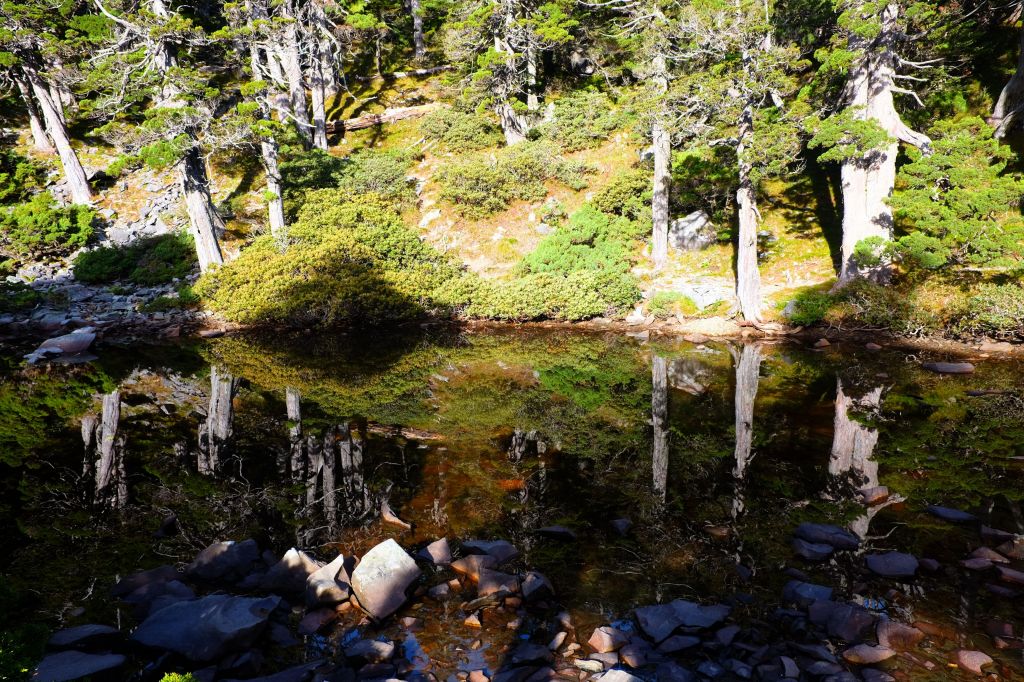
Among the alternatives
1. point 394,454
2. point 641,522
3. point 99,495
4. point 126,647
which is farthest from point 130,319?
point 641,522

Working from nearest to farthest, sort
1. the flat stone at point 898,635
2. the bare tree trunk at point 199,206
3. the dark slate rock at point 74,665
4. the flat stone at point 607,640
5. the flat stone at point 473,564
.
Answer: the dark slate rock at point 74,665 < the flat stone at point 898,635 < the flat stone at point 607,640 < the flat stone at point 473,564 < the bare tree trunk at point 199,206

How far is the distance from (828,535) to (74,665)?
6929 mm

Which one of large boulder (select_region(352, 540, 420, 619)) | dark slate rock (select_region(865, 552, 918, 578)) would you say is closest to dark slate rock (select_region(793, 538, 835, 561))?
dark slate rock (select_region(865, 552, 918, 578))

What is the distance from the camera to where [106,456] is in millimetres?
8945

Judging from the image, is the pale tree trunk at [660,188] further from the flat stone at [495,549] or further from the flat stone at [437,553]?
the flat stone at [437,553]

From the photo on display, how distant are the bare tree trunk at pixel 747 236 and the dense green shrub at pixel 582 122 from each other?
10048 millimetres

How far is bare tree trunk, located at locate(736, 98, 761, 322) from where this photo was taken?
1761 centimetres

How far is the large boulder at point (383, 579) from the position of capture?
5.00 m

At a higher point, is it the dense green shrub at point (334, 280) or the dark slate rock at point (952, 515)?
the dense green shrub at point (334, 280)

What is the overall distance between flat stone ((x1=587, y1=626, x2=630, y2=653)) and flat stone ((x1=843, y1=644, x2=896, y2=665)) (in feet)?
5.66

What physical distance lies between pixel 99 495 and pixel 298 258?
14318 mm

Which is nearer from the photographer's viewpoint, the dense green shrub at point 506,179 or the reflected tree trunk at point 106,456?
the reflected tree trunk at point 106,456

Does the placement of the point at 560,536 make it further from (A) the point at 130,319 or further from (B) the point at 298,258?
(A) the point at 130,319

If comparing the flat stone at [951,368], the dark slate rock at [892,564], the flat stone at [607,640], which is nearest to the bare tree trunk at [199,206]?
the flat stone at [607,640]
